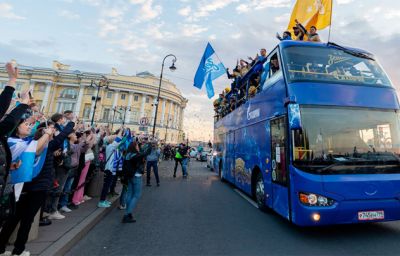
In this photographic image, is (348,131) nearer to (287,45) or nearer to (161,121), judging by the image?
(287,45)

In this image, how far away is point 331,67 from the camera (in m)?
5.08

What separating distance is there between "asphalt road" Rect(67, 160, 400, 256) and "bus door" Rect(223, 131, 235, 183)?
3372mm

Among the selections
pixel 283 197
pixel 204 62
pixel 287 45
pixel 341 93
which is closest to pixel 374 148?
pixel 341 93

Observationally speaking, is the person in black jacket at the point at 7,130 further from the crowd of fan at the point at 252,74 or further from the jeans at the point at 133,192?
the crowd of fan at the point at 252,74

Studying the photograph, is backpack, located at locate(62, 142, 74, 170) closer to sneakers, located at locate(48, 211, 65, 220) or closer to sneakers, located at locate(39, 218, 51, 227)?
sneakers, located at locate(48, 211, 65, 220)

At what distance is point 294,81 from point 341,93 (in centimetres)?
98

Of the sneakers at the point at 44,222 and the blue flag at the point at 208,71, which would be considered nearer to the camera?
the sneakers at the point at 44,222

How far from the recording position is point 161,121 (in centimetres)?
8206

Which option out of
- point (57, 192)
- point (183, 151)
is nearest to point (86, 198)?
point (57, 192)

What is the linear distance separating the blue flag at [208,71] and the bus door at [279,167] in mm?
9049

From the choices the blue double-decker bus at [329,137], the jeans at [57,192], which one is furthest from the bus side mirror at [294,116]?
the jeans at [57,192]

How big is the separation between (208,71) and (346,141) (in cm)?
1085

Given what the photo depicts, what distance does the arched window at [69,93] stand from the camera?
70.8 metres

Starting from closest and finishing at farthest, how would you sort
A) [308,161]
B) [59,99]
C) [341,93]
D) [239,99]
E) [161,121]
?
[308,161], [341,93], [239,99], [59,99], [161,121]
